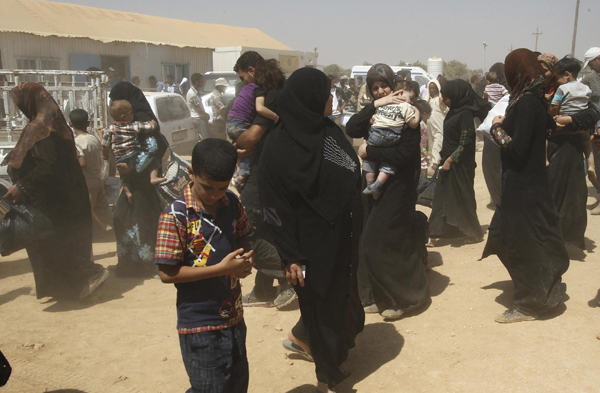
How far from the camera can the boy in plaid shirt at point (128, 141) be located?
17.6 ft

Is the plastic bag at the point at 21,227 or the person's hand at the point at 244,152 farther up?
the person's hand at the point at 244,152

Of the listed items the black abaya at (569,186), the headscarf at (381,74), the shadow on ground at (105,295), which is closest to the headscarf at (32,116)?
the shadow on ground at (105,295)

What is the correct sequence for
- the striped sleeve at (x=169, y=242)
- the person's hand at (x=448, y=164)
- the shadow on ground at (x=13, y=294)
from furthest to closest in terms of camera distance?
the person's hand at (x=448, y=164)
the shadow on ground at (x=13, y=294)
the striped sleeve at (x=169, y=242)

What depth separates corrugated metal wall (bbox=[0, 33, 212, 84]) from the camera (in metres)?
20.0

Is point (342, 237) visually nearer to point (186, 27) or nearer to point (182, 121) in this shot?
point (182, 121)

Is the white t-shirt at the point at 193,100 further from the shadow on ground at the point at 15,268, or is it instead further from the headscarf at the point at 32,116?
the headscarf at the point at 32,116

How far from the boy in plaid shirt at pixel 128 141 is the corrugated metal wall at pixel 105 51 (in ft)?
56.6

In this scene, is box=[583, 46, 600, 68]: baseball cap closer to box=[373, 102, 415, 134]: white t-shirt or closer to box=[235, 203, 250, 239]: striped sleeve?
box=[373, 102, 415, 134]: white t-shirt

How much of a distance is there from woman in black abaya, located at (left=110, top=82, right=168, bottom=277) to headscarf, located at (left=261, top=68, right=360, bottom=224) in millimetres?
2724

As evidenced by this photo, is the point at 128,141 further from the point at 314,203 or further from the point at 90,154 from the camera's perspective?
the point at 314,203

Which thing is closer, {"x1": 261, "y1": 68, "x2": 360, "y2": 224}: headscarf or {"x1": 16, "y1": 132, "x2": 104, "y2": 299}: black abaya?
{"x1": 261, "y1": 68, "x2": 360, "y2": 224}: headscarf

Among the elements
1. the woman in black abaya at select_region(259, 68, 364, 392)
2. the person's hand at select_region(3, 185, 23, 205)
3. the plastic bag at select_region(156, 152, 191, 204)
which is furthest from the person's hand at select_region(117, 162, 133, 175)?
the woman in black abaya at select_region(259, 68, 364, 392)

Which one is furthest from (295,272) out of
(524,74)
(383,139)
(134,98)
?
(134,98)

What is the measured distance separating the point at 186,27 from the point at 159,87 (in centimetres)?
1436
